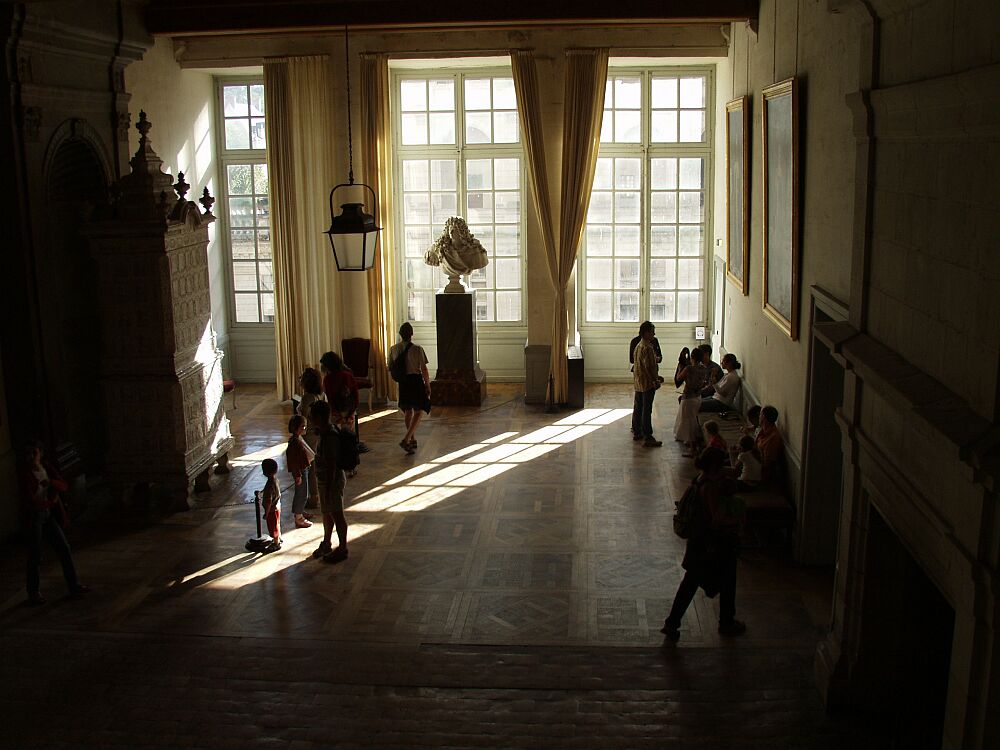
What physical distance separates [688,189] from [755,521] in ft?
23.3

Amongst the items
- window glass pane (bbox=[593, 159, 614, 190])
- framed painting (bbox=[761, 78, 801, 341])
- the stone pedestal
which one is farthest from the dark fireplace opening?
window glass pane (bbox=[593, 159, 614, 190])

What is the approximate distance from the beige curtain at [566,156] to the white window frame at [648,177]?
4.18 feet

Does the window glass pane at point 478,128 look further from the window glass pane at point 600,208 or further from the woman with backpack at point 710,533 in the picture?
the woman with backpack at point 710,533

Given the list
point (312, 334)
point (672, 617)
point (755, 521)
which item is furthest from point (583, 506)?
point (312, 334)

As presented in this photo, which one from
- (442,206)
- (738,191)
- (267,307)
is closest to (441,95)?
(442,206)

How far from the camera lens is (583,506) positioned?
31.8 ft

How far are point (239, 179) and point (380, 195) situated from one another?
8.19ft

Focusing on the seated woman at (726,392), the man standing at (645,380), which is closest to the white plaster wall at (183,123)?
the man standing at (645,380)

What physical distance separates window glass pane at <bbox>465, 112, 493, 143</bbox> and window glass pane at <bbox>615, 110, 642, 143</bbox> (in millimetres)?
1732

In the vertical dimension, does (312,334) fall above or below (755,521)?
above

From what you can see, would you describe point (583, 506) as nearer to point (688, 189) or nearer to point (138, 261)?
point (138, 261)

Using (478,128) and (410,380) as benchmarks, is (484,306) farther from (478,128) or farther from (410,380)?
(410,380)

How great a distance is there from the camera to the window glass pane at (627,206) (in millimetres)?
14367

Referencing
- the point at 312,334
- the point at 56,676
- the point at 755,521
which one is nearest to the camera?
the point at 56,676
